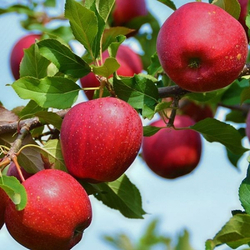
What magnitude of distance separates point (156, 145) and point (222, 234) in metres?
1.22

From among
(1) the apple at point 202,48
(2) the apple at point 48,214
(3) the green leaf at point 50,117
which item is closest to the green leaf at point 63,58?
(3) the green leaf at point 50,117

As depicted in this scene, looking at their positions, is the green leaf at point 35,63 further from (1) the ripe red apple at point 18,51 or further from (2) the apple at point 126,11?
(2) the apple at point 126,11

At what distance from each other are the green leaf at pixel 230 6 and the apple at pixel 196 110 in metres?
1.28

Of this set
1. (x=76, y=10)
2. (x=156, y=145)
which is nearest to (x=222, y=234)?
(x=76, y=10)

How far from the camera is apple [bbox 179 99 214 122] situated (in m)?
2.86

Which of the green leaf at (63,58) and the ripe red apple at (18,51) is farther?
the ripe red apple at (18,51)

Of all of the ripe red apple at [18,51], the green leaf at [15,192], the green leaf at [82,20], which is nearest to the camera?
the green leaf at [15,192]

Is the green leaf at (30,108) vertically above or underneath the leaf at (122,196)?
above

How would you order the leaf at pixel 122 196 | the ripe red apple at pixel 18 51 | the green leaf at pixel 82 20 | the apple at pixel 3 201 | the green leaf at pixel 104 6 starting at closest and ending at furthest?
the apple at pixel 3 201, the green leaf at pixel 82 20, the green leaf at pixel 104 6, the leaf at pixel 122 196, the ripe red apple at pixel 18 51

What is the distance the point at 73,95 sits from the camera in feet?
5.07

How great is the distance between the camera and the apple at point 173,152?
246 centimetres

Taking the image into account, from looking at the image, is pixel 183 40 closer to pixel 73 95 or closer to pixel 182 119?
pixel 73 95

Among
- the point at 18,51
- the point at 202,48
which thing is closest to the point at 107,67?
the point at 202,48

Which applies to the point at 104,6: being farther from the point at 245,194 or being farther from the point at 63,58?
the point at 245,194
